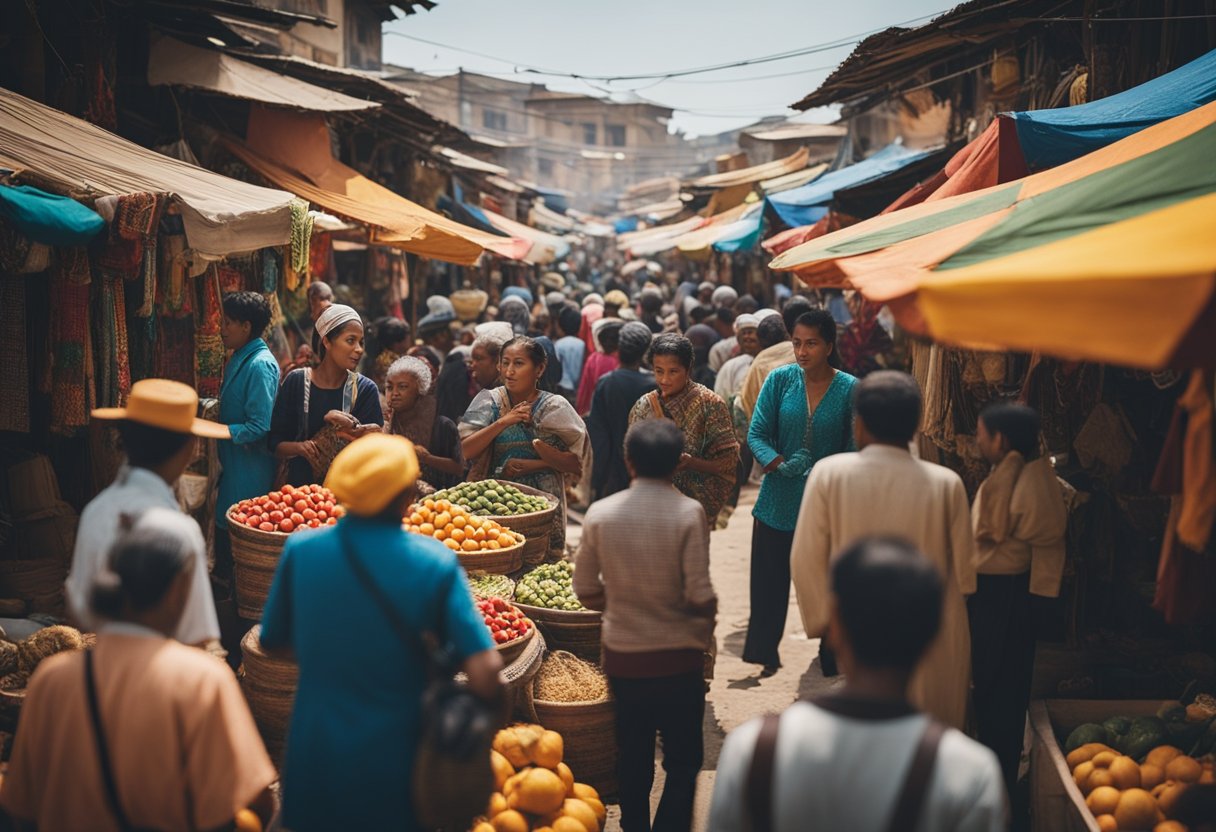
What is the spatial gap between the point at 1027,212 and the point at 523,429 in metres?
3.10

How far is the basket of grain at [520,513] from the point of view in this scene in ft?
19.7

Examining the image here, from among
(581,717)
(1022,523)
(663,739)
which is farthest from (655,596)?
(1022,523)

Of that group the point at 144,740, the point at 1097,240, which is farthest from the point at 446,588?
the point at 1097,240

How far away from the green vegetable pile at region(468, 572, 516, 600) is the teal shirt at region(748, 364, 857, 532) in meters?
1.54

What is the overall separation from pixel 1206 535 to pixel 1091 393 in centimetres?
301

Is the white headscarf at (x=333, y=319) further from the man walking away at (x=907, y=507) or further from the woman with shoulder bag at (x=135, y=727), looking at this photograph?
the woman with shoulder bag at (x=135, y=727)

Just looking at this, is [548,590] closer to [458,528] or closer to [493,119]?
[458,528]

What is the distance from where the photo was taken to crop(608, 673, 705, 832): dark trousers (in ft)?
12.9

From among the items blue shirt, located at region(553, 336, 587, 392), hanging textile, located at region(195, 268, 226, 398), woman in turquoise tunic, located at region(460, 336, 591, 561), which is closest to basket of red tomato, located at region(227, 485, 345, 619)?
woman in turquoise tunic, located at region(460, 336, 591, 561)

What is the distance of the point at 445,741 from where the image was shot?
108 inches

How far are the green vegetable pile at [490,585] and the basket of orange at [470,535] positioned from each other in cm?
5

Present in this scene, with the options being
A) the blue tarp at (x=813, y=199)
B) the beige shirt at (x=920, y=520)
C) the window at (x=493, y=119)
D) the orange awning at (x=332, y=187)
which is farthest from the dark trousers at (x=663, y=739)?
the window at (x=493, y=119)

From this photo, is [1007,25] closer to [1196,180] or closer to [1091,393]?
[1091,393]

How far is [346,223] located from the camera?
400 inches
